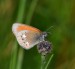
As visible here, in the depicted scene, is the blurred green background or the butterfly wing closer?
the butterfly wing

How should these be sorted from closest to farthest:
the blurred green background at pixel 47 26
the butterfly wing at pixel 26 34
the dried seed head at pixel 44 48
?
the dried seed head at pixel 44 48
the butterfly wing at pixel 26 34
the blurred green background at pixel 47 26

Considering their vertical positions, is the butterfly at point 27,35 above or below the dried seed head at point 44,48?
above

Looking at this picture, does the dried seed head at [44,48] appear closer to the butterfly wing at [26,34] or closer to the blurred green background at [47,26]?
the butterfly wing at [26,34]

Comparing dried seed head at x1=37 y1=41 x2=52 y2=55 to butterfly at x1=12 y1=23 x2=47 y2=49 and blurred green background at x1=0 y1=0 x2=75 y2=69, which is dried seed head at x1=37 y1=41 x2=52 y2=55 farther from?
blurred green background at x1=0 y1=0 x2=75 y2=69

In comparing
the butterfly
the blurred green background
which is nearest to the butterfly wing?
the butterfly

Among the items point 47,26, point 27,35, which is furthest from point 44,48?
point 47,26

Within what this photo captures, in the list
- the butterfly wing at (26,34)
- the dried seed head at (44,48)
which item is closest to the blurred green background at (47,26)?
the butterfly wing at (26,34)

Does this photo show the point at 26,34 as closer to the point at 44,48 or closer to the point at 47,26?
the point at 44,48

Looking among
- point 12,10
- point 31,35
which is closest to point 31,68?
point 12,10
